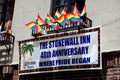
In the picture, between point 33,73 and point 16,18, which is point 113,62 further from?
point 16,18

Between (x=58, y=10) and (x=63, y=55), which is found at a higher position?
(x=58, y=10)

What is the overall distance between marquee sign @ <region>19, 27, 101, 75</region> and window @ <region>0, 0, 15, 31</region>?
2040 mm

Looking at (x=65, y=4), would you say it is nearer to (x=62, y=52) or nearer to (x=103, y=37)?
(x=62, y=52)

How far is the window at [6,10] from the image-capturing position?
13.9 metres

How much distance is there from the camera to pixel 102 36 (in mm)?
10336

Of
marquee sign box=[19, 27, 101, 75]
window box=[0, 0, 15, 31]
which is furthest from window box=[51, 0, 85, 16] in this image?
window box=[0, 0, 15, 31]

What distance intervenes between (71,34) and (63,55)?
708 millimetres

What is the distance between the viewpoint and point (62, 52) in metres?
10.9

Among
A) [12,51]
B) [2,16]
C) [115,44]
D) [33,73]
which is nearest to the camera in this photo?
[115,44]

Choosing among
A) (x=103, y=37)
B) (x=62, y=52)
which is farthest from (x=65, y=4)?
(x=103, y=37)

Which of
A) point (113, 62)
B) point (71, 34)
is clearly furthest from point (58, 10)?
point (113, 62)

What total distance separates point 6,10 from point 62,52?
430 centimetres

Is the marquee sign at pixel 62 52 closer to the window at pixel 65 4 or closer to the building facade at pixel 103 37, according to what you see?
the building facade at pixel 103 37

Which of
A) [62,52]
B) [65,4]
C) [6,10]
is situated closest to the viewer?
[62,52]
